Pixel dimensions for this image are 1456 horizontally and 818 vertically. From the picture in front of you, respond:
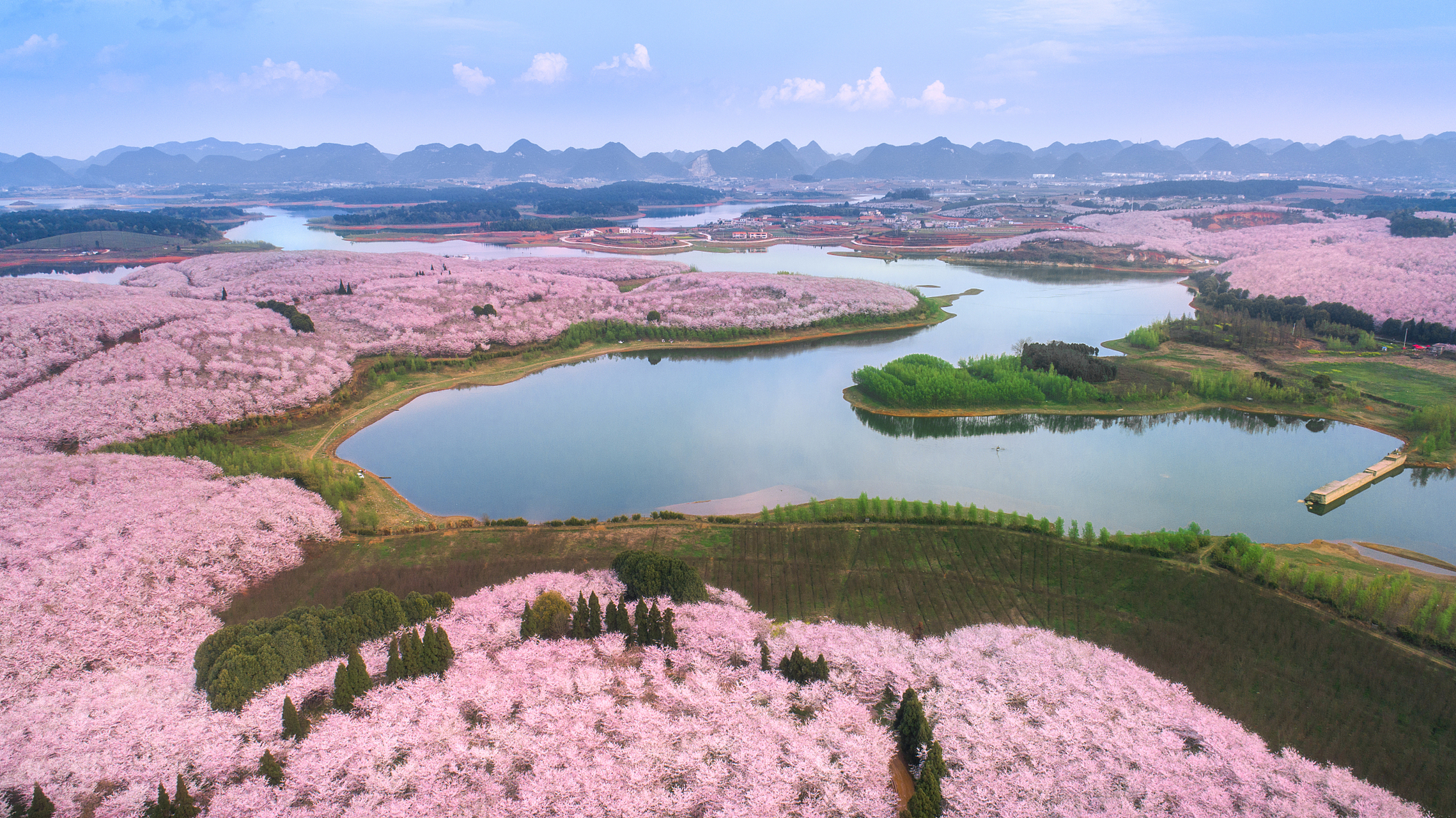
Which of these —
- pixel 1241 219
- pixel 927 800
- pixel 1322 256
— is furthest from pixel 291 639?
pixel 1241 219

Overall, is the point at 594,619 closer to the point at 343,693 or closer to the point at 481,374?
the point at 343,693

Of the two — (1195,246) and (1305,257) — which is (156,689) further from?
(1195,246)

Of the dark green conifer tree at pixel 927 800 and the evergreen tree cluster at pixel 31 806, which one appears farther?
the dark green conifer tree at pixel 927 800

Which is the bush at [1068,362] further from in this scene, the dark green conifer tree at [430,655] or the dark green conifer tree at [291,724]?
the dark green conifer tree at [291,724]

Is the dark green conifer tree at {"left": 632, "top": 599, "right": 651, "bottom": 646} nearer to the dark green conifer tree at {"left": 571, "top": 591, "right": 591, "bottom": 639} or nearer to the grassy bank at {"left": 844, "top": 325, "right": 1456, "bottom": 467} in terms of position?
the dark green conifer tree at {"left": 571, "top": 591, "right": 591, "bottom": 639}

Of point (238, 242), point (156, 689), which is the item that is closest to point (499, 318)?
point (156, 689)

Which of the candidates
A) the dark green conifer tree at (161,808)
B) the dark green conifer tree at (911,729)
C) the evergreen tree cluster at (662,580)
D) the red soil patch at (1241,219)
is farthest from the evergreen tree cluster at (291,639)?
the red soil patch at (1241,219)

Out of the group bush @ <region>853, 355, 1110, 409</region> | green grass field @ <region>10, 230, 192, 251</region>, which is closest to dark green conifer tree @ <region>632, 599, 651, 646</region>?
bush @ <region>853, 355, 1110, 409</region>
